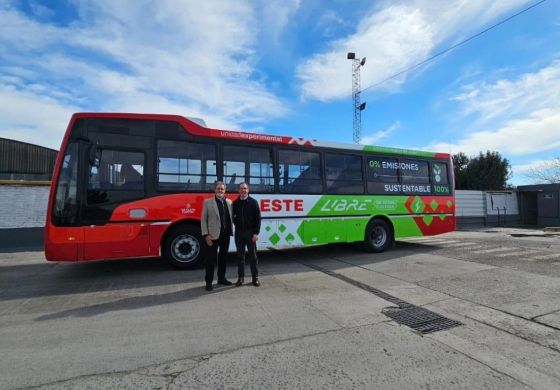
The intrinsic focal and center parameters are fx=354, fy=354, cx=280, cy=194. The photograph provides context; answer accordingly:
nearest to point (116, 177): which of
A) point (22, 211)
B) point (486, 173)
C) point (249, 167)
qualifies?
point (249, 167)

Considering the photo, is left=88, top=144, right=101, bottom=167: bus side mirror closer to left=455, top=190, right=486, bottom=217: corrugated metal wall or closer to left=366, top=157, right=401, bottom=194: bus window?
left=366, top=157, right=401, bottom=194: bus window

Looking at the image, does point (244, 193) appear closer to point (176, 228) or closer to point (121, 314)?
point (176, 228)

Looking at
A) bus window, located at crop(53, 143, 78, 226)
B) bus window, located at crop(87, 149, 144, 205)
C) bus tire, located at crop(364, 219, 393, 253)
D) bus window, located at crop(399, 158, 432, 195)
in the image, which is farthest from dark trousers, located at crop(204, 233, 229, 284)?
bus window, located at crop(399, 158, 432, 195)

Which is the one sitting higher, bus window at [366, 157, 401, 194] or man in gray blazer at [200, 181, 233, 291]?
bus window at [366, 157, 401, 194]

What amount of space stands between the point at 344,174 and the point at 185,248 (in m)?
4.54

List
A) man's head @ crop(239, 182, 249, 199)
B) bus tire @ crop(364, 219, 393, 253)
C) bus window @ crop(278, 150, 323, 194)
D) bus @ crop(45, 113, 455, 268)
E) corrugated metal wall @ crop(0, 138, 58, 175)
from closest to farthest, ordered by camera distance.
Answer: man's head @ crop(239, 182, 249, 199) < bus @ crop(45, 113, 455, 268) < bus window @ crop(278, 150, 323, 194) < bus tire @ crop(364, 219, 393, 253) < corrugated metal wall @ crop(0, 138, 58, 175)

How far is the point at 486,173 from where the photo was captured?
118 ft

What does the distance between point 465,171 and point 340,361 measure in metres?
39.2

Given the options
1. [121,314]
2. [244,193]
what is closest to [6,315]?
[121,314]

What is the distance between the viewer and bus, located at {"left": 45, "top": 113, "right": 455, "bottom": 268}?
678 cm

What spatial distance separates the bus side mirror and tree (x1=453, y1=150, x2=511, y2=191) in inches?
1463

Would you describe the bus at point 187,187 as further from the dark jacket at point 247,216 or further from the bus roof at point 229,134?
the dark jacket at point 247,216

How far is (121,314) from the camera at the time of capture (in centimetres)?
475

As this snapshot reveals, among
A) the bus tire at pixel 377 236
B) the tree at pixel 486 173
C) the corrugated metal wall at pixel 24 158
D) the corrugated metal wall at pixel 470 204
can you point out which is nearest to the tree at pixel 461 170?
the tree at pixel 486 173
